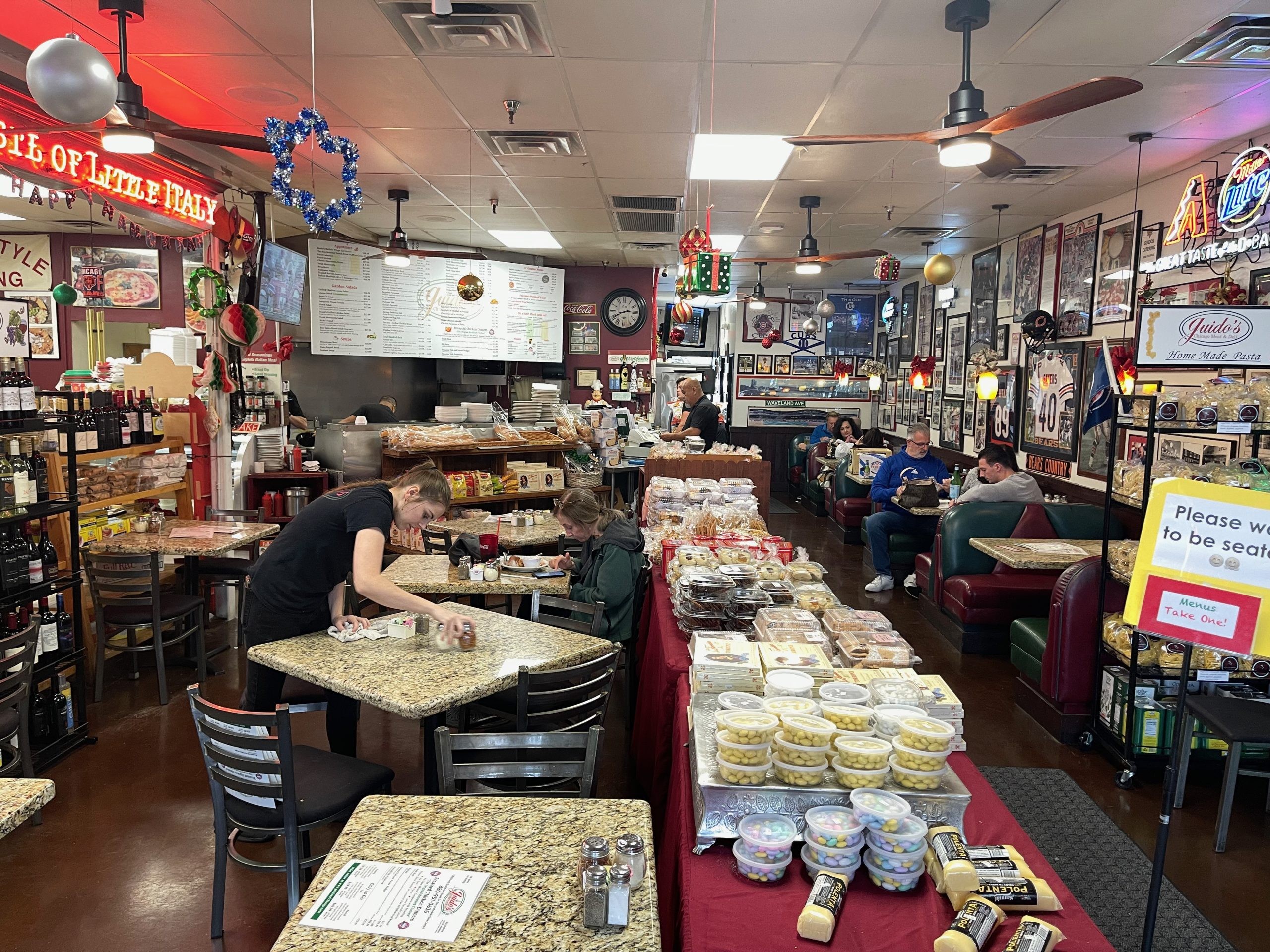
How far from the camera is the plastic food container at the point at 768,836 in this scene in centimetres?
197

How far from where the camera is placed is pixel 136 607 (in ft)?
17.5

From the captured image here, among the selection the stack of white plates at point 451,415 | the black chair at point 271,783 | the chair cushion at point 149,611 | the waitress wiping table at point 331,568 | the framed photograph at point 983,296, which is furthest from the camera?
the framed photograph at point 983,296

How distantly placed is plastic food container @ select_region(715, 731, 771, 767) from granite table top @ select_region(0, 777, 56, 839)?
1674 millimetres

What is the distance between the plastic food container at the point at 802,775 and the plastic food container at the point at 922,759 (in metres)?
0.21

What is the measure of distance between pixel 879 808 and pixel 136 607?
5.09 metres

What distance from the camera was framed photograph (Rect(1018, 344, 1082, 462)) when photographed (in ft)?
27.6

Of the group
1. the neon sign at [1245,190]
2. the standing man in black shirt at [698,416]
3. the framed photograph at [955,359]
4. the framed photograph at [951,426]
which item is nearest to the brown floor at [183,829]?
the neon sign at [1245,190]

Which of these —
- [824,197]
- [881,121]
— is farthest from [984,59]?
[824,197]

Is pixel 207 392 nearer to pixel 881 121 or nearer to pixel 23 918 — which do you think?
pixel 23 918

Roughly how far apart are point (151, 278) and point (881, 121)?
32.0ft

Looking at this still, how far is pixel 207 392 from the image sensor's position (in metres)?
6.60

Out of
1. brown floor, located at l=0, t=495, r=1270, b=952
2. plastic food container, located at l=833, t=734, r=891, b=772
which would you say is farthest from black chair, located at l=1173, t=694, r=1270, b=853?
plastic food container, located at l=833, t=734, r=891, b=772

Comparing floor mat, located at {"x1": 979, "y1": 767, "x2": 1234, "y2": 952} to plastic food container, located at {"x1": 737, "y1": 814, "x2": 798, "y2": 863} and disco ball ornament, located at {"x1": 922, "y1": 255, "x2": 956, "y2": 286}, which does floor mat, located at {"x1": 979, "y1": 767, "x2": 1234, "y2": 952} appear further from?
disco ball ornament, located at {"x1": 922, "y1": 255, "x2": 956, "y2": 286}

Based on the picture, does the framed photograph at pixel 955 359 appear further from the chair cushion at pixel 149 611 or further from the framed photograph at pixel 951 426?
the chair cushion at pixel 149 611
